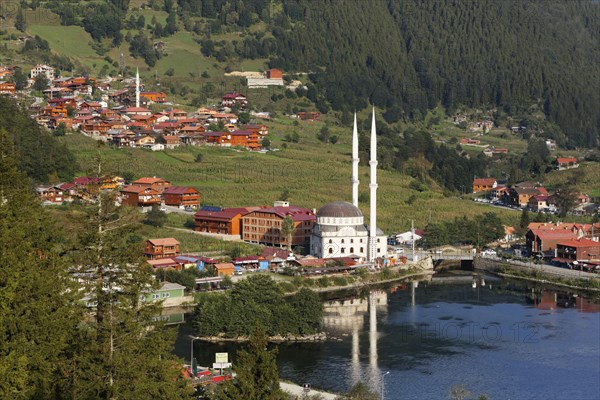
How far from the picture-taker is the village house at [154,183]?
5469 cm

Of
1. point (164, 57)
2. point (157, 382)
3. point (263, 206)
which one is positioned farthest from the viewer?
point (164, 57)

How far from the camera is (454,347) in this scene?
34.1 metres

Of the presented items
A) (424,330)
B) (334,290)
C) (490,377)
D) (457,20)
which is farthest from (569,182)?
(457,20)

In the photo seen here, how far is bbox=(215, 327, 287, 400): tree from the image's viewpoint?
16.3 m

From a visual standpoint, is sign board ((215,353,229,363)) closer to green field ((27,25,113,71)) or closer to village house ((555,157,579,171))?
village house ((555,157,579,171))

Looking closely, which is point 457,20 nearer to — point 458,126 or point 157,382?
point 458,126

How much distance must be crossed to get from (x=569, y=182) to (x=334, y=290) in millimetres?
35120

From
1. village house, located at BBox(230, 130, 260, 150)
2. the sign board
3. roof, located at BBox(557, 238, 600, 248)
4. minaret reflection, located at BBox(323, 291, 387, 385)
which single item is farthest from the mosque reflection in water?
village house, located at BBox(230, 130, 260, 150)

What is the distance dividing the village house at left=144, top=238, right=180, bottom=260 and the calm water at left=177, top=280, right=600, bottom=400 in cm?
771

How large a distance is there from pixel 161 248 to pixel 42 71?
36.3m

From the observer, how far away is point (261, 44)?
103 meters

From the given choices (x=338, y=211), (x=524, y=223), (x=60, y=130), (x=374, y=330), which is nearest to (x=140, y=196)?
(x=338, y=211)

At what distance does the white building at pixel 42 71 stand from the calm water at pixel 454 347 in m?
41.1

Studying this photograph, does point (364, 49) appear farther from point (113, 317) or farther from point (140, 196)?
point (113, 317)
